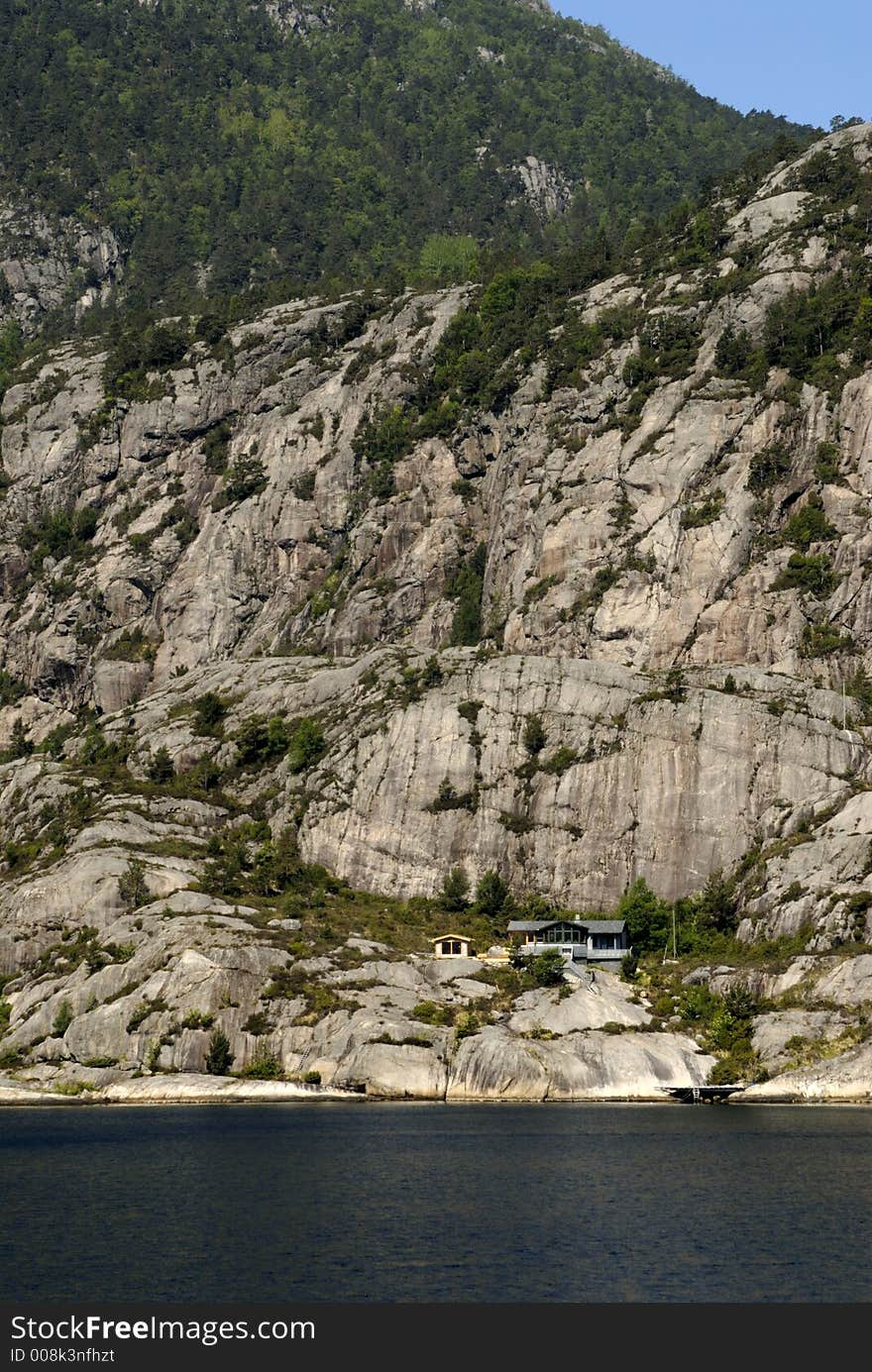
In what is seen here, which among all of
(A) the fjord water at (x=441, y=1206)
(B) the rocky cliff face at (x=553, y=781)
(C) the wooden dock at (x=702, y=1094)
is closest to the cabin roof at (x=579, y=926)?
(B) the rocky cliff face at (x=553, y=781)

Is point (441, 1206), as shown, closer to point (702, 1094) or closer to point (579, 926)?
point (702, 1094)

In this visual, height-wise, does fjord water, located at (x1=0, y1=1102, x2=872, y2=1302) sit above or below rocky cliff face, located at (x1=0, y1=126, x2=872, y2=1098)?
below

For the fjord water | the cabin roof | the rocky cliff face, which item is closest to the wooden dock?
the rocky cliff face

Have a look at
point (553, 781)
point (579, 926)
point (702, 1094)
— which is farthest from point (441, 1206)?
point (553, 781)

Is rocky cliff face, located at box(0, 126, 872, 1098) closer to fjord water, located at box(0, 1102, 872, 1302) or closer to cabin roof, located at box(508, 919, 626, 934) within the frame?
cabin roof, located at box(508, 919, 626, 934)

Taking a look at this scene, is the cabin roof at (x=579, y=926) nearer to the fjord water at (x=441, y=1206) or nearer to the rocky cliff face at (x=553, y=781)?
the rocky cliff face at (x=553, y=781)

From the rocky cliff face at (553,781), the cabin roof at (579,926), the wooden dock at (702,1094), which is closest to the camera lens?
the wooden dock at (702,1094)
